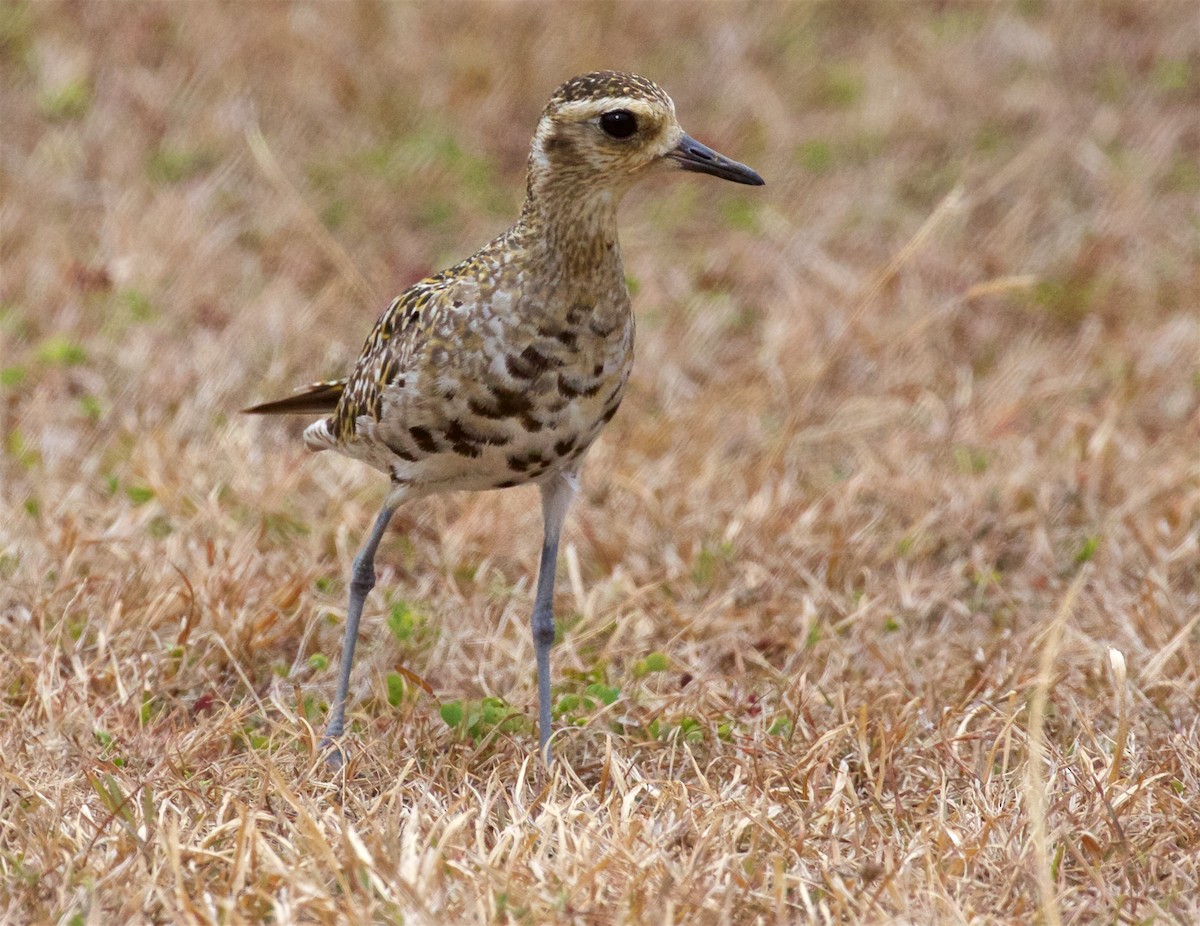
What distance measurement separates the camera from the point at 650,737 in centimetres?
463

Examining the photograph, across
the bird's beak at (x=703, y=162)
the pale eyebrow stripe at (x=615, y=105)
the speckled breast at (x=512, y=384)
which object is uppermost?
the pale eyebrow stripe at (x=615, y=105)

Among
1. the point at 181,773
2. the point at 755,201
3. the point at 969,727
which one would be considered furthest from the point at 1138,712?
the point at 755,201

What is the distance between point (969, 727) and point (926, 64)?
18.9 ft

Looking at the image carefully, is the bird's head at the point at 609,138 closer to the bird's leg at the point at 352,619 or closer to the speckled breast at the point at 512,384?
the speckled breast at the point at 512,384

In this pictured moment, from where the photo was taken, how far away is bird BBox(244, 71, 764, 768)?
4160 mm

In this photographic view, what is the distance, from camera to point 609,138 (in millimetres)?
4203

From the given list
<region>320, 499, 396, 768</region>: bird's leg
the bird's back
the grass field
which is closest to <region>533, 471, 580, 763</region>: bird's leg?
the grass field

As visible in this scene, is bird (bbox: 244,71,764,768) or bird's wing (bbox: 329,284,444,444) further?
bird's wing (bbox: 329,284,444,444)

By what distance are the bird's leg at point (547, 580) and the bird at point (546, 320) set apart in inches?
7.9

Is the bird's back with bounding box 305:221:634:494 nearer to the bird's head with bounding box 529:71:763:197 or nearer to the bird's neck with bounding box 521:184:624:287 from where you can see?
the bird's neck with bounding box 521:184:624:287

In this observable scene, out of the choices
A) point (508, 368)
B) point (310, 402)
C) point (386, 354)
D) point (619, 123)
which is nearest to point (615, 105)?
point (619, 123)

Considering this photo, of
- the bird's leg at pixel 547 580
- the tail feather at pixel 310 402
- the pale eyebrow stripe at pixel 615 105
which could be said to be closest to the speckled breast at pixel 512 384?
the bird's leg at pixel 547 580

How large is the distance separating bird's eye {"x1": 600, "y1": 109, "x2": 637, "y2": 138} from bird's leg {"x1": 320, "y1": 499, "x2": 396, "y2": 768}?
1182 mm

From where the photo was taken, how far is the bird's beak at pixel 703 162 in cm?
429
